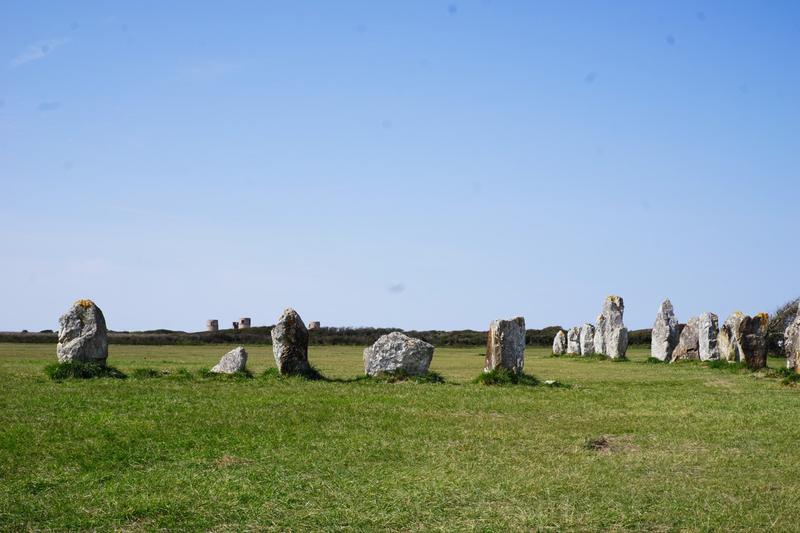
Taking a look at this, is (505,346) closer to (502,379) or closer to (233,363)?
(502,379)

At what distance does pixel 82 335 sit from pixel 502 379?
11.3m

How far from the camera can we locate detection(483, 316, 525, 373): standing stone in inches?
923

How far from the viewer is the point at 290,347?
927 inches

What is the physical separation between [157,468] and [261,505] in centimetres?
265

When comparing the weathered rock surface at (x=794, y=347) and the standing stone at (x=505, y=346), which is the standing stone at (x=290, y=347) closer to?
the standing stone at (x=505, y=346)

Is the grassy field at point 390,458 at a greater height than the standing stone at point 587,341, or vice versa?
the standing stone at point 587,341

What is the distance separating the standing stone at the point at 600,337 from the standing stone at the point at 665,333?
247 cm

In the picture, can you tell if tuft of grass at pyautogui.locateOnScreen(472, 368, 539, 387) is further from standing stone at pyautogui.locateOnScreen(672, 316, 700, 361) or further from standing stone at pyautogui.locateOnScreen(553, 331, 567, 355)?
standing stone at pyautogui.locateOnScreen(553, 331, 567, 355)

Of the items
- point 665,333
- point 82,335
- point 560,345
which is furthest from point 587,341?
point 82,335

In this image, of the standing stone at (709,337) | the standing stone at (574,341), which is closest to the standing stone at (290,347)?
the standing stone at (709,337)

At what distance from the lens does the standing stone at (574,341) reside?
140 feet

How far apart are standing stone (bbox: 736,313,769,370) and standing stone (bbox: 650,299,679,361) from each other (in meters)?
7.72

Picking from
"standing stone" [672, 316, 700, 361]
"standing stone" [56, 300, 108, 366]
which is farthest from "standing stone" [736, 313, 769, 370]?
"standing stone" [56, 300, 108, 366]

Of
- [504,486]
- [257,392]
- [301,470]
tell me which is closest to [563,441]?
[504,486]
